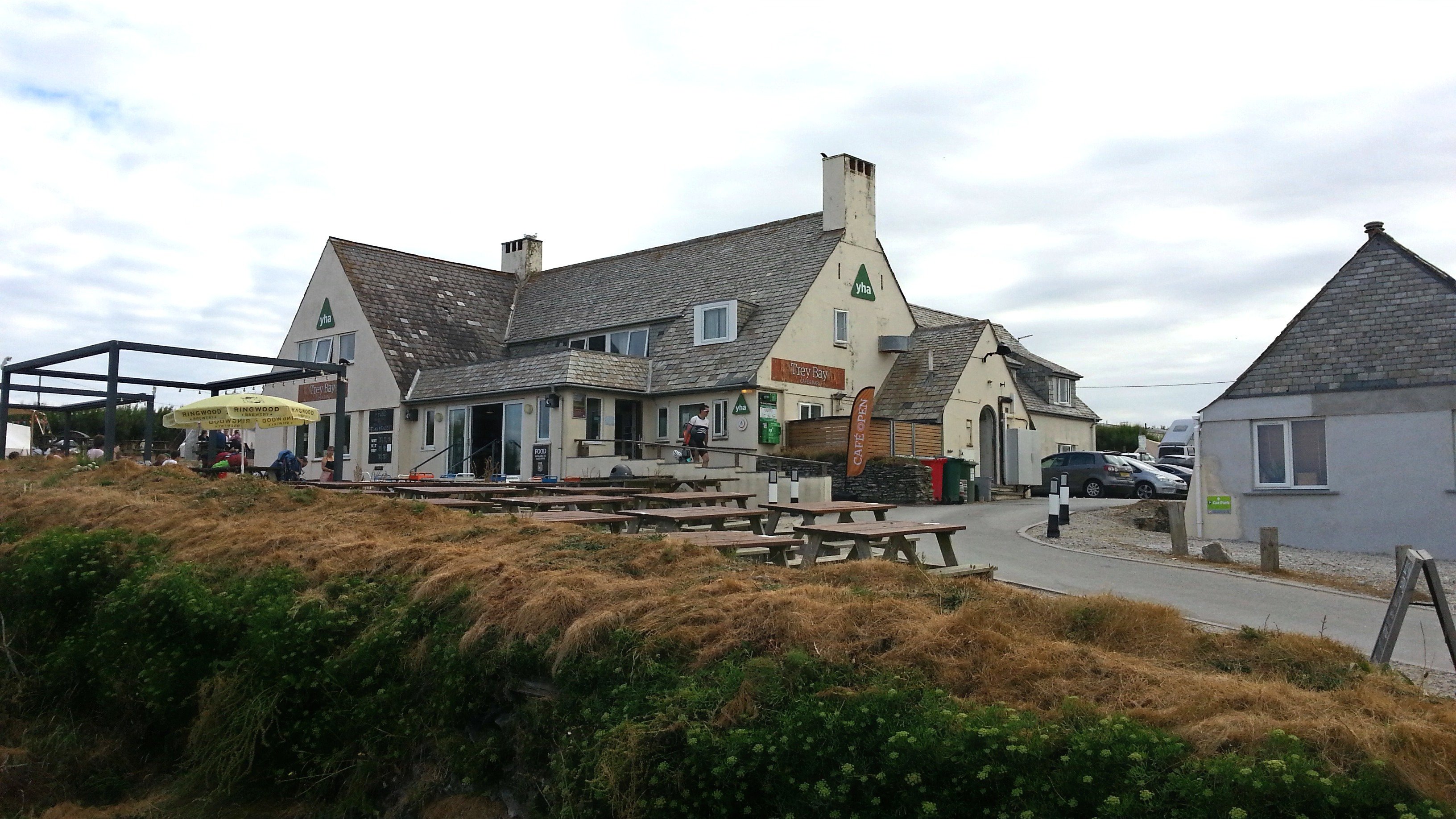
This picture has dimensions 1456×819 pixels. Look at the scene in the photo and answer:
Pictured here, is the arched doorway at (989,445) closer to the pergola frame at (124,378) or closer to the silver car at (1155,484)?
the silver car at (1155,484)

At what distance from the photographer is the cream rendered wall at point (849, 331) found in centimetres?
2839

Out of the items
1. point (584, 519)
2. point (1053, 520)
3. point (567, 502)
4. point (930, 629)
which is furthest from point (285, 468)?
point (930, 629)

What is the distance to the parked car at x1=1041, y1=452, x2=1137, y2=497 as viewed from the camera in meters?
32.4

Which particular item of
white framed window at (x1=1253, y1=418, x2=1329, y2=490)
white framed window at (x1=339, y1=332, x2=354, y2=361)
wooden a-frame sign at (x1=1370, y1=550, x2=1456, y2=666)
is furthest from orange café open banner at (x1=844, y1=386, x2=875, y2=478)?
wooden a-frame sign at (x1=1370, y1=550, x2=1456, y2=666)

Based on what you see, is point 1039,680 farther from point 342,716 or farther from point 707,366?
point 707,366

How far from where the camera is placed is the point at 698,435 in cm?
2416

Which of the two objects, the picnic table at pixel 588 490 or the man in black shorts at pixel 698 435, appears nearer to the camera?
the picnic table at pixel 588 490

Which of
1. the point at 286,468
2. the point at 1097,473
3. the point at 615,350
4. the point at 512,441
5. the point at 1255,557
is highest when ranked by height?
the point at 615,350

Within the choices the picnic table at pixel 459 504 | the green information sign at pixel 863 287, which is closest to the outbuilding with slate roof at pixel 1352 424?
the green information sign at pixel 863 287

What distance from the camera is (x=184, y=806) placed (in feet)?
26.5

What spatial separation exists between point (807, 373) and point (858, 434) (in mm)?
3901

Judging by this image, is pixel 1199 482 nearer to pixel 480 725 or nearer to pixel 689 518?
pixel 689 518

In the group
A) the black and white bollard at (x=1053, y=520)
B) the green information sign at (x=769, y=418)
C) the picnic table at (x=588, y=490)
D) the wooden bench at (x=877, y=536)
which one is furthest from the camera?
the green information sign at (x=769, y=418)

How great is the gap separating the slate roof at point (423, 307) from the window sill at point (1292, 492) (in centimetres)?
2317
